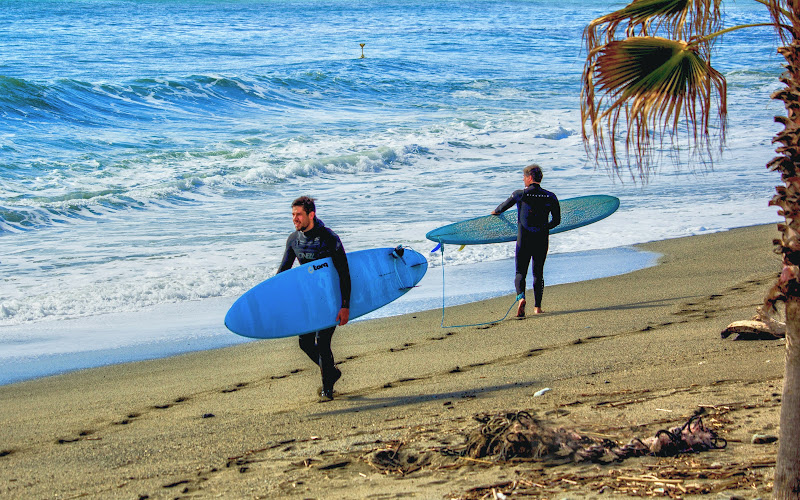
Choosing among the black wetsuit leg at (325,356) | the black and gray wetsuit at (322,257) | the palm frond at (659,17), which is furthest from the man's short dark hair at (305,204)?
the palm frond at (659,17)

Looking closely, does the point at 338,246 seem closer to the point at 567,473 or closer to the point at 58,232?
the point at 567,473

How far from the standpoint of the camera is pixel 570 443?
369 cm

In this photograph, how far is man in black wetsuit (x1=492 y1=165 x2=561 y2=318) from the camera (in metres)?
7.31

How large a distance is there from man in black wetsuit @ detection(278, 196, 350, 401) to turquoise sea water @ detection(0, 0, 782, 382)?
200cm

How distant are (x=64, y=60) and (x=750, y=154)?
79.3ft

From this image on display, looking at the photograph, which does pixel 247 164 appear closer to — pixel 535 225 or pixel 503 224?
pixel 503 224

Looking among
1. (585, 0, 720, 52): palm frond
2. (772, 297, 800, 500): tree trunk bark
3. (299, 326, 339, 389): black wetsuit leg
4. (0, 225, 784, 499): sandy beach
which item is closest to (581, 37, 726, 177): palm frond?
(585, 0, 720, 52): palm frond

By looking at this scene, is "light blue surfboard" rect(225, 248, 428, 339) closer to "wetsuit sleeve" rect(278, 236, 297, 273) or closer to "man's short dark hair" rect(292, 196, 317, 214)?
"wetsuit sleeve" rect(278, 236, 297, 273)

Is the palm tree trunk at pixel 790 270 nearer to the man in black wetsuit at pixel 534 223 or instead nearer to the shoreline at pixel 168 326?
the man in black wetsuit at pixel 534 223

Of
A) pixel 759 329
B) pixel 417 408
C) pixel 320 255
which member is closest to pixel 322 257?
pixel 320 255

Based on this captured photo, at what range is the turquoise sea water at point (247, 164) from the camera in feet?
29.0

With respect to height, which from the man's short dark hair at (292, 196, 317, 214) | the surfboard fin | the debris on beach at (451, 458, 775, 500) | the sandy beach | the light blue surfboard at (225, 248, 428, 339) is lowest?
the sandy beach

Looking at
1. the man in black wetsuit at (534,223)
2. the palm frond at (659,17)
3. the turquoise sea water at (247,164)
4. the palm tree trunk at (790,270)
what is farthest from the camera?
the turquoise sea water at (247,164)

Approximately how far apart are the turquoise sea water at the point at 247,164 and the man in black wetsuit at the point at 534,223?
4.21 feet
